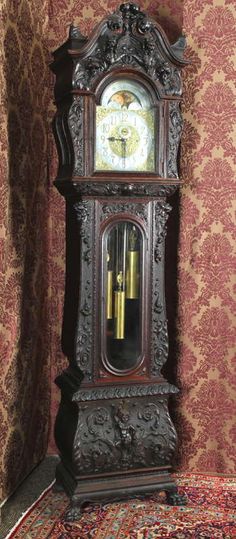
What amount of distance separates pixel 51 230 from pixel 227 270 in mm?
821

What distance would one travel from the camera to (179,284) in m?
2.96

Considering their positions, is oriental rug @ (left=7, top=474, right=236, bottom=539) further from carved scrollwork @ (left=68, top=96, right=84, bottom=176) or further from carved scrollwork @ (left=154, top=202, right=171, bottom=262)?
carved scrollwork @ (left=68, top=96, right=84, bottom=176)

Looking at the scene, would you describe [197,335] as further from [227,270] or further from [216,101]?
[216,101]

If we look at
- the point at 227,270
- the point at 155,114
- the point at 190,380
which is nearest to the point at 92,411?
the point at 190,380

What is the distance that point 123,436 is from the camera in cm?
262

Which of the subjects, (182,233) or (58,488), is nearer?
(58,488)

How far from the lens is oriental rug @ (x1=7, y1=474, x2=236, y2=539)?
2477mm

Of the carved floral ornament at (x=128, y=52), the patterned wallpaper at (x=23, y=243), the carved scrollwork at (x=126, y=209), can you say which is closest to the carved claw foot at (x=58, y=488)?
the patterned wallpaper at (x=23, y=243)

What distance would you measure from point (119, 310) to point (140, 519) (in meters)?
0.80

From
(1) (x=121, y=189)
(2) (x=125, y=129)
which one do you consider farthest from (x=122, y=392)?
(2) (x=125, y=129)

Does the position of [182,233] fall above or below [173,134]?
below

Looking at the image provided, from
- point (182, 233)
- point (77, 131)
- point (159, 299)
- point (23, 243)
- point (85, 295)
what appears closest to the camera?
point (77, 131)

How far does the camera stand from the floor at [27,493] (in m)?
2.58

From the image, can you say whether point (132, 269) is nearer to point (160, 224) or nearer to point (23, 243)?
point (160, 224)
